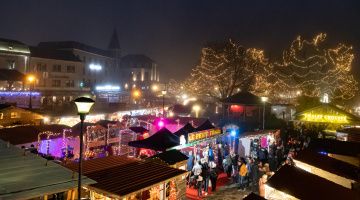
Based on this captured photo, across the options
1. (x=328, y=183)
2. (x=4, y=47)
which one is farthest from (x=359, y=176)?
(x=4, y=47)

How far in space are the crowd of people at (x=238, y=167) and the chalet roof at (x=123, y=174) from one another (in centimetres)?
460

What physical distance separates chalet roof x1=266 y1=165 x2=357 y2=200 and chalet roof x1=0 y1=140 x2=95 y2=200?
4.75 m

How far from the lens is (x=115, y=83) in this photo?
72.4m

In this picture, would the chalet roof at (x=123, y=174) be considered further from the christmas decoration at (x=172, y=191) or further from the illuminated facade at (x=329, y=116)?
the illuminated facade at (x=329, y=116)

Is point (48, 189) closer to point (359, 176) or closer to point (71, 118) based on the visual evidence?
point (359, 176)

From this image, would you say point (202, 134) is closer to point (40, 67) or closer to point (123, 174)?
point (123, 174)

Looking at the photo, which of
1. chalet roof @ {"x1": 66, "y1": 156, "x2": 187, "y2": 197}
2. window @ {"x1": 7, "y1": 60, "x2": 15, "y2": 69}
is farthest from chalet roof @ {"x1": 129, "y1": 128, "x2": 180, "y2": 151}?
window @ {"x1": 7, "y1": 60, "x2": 15, "y2": 69}

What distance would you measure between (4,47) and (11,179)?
119 feet

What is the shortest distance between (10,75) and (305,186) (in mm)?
34774

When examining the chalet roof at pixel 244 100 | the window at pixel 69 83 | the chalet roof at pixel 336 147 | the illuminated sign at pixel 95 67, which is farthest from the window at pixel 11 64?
the chalet roof at pixel 336 147

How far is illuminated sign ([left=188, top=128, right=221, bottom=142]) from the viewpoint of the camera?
1580 centimetres

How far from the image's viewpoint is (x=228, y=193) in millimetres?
14008

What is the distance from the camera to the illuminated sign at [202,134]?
622 inches

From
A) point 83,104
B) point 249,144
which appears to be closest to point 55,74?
point 249,144
